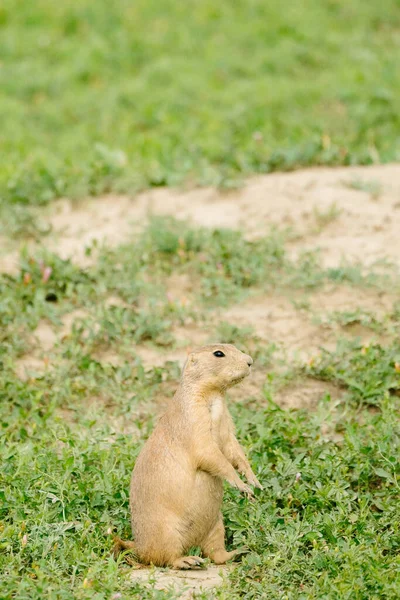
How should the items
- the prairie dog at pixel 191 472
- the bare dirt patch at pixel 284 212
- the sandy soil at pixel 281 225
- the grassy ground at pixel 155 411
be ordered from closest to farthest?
the grassy ground at pixel 155 411 → the prairie dog at pixel 191 472 → the sandy soil at pixel 281 225 → the bare dirt patch at pixel 284 212

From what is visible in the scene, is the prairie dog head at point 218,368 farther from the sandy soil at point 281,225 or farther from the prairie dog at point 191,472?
the sandy soil at point 281,225

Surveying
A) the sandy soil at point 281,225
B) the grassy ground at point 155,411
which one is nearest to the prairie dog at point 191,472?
the grassy ground at point 155,411

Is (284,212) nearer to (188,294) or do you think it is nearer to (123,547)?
(188,294)

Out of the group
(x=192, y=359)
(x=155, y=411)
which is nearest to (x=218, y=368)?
(x=192, y=359)

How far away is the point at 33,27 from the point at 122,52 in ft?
4.56

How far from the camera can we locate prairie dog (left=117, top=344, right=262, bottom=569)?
15.3 feet

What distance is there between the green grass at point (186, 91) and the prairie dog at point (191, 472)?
376 cm

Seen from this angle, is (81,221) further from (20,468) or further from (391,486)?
(391,486)

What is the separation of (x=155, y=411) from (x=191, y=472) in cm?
147

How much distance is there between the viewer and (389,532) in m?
4.76

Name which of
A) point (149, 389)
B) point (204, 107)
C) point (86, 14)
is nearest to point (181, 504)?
point (149, 389)

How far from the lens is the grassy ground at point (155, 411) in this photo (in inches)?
179

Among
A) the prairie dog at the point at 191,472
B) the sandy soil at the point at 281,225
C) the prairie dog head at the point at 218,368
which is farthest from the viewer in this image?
the sandy soil at the point at 281,225

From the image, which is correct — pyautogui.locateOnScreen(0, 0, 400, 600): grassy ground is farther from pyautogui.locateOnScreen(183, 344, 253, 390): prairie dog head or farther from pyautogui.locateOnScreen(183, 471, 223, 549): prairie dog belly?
pyautogui.locateOnScreen(183, 344, 253, 390): prairie dog head
